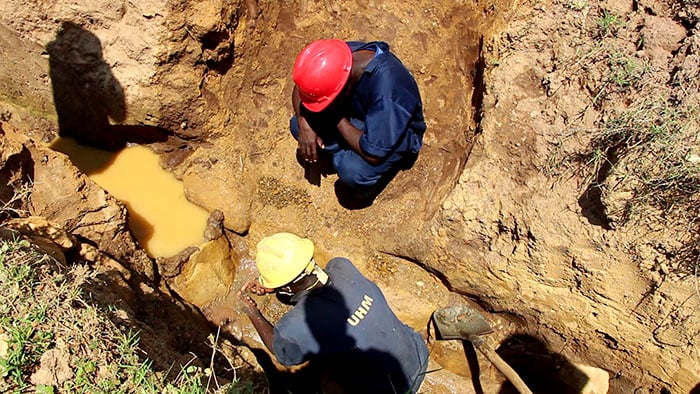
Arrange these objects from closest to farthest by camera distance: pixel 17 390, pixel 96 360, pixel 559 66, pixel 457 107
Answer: pixel 17 390 → pixel 96 360 → pixel 559 66 → pixel 457 107

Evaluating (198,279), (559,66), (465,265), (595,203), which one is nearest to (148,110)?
(198,279)

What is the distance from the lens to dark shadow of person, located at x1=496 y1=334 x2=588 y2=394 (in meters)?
3.43

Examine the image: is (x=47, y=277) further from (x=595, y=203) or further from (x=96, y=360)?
(x=595, y=203)

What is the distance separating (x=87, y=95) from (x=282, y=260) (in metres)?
2.30

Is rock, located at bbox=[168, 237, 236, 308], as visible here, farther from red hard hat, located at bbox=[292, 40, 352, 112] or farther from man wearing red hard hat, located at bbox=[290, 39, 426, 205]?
red hard hat, located at bbox=[292, 40, 352, 112]

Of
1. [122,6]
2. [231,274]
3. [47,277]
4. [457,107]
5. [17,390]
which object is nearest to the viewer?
[17,390]

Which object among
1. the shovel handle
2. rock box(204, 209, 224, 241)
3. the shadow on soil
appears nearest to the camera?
the shadow on soil

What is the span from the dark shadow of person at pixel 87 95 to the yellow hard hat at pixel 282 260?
1.82m

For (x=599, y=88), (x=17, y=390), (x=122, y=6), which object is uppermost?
(x=599, y=88)

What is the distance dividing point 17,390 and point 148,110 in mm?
2389

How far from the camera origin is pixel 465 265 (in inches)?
138

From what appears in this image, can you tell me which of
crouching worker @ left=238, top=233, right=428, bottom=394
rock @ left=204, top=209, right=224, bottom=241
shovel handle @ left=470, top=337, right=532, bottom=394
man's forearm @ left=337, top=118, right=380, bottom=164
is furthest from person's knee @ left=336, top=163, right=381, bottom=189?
shovel handle @ left=470, top=337, right=532, bottom=394

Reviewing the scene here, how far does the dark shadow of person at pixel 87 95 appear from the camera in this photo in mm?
3631

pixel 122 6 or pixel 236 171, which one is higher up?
pixel 122 6
